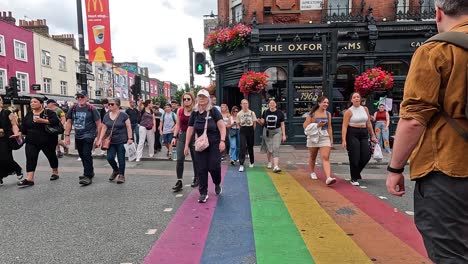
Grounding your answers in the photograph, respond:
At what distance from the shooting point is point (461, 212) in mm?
1662

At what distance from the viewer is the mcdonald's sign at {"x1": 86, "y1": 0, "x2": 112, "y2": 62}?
33.3 ft

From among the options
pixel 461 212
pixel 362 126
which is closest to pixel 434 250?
pixel 461 212

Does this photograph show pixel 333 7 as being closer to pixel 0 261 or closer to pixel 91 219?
pixel 91 219

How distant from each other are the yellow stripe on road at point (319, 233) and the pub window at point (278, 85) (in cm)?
764

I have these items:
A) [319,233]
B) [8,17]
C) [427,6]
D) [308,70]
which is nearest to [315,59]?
[308,70]

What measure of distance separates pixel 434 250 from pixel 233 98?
13.9 meters

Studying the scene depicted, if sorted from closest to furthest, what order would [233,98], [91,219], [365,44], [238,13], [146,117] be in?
[91,219]
[146,117]
[365,44]
[238,13]
[233,98]

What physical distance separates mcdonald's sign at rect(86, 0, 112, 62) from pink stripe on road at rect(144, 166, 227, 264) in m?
7.04

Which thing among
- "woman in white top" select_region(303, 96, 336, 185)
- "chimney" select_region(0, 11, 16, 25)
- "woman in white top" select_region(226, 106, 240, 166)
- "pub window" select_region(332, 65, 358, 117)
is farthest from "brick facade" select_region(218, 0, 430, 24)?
"chimney" select_region(0, 11, 16, 25)

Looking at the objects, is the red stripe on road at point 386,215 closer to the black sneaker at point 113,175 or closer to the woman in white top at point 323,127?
the woman in white top at point 323,127

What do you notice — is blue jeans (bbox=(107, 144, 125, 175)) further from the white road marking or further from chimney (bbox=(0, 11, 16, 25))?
chimney (bbox=(0, 11, 16, 25))

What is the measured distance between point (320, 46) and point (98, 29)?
771 cm

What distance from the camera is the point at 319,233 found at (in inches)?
153

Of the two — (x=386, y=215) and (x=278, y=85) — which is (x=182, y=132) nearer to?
(x=386, y=215)
